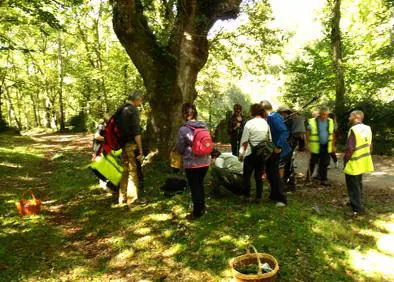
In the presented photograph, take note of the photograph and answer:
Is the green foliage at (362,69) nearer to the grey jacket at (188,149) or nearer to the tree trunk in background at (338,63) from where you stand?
the tree trunk in background at (338,63)

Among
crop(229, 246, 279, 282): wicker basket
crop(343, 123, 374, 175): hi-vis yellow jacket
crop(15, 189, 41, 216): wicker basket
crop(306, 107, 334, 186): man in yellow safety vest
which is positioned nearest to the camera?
crop(229, 246, 279, 282): wicker basket

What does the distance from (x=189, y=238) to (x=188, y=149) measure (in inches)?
61.2

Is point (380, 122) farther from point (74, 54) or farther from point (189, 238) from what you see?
point (74, 54)

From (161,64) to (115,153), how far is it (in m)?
3.30

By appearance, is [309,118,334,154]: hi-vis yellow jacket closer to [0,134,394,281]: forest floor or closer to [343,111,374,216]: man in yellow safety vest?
[0,134,394,281]: forest floor

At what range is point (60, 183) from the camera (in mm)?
10602

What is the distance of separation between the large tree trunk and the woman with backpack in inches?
121

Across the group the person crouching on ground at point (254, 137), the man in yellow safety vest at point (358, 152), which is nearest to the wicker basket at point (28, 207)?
the person crouching on ground at point (254, 137)

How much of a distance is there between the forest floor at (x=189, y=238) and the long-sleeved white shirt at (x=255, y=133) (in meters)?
1.26

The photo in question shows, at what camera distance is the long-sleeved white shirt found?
6812 mm

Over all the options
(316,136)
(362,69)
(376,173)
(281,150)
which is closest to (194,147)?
(281,150)

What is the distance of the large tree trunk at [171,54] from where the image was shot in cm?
904

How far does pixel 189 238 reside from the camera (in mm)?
6094

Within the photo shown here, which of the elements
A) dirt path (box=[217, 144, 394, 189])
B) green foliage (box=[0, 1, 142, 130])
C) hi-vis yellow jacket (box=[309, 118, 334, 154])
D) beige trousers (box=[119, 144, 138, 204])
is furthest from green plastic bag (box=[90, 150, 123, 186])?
green foliage (box=[0, 1, 142, 130])
